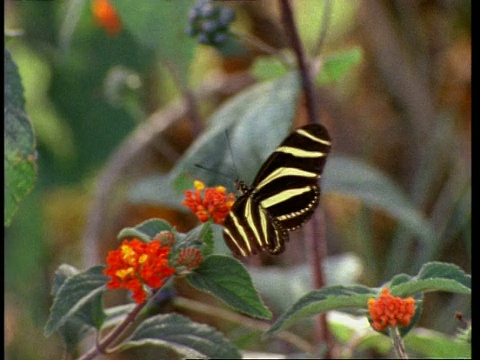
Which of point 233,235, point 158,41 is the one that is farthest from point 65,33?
point 233,235

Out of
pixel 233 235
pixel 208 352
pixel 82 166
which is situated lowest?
pixel 82 166

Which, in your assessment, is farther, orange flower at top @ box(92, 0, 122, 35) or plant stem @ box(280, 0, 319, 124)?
orange flower at top @ box(92, 0, 122, 35)

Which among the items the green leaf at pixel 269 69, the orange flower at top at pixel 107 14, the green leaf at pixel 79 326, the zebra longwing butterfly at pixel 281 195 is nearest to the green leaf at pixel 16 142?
the green leaf at pixel 79 326

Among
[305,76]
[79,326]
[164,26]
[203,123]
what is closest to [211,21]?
[305,76]

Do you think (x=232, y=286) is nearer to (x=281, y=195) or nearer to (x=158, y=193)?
(x=281, y=195)

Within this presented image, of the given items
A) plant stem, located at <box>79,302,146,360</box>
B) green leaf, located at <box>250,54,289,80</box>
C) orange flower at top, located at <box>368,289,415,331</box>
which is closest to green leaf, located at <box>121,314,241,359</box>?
plant stem, located at <box>79,302,146,360</box>

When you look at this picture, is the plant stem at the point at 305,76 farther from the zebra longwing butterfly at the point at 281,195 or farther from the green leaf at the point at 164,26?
the green leaf at the point at 164,26

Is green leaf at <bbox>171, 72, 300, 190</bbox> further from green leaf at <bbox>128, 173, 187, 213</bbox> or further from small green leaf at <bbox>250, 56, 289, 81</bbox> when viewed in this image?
green leaf at <bbox>128, 173, 187, 213</bbox>
